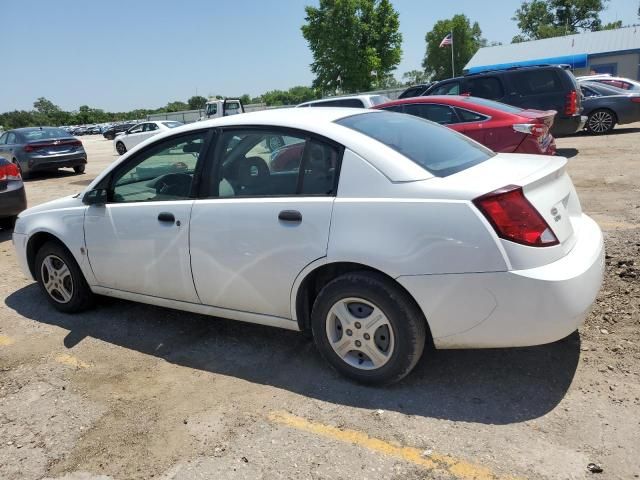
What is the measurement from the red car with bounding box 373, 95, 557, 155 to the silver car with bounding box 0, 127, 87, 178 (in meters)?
10.9

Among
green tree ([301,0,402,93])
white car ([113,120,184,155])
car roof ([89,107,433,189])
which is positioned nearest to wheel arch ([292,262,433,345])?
car roof ([89,107,433,189])

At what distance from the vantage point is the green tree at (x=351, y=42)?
48.9 metres

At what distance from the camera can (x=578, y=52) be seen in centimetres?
4225

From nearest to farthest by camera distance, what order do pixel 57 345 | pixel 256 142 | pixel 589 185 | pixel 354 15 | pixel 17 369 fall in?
pixel 256 142 → pixel 17 369 → pixel 57 345 → pixel 589 185 → pixel 354 15

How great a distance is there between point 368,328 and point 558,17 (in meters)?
92.6

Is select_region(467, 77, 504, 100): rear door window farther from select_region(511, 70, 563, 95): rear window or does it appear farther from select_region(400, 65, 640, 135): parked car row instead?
select_region(511, 70, 563, 95): rear window

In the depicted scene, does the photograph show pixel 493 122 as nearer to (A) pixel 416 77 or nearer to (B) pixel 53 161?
(B) pixel 53 161

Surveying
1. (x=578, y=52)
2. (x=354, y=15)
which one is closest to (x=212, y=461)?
(x=578, y=52)

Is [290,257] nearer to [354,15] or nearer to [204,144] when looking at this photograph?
[204,144]

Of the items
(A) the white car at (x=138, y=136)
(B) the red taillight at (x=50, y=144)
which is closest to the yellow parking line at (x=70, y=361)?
(B) the red taillight at (x=50, y=144)

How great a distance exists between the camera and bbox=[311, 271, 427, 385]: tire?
284 cm

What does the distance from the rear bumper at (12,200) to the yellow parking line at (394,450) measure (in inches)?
254

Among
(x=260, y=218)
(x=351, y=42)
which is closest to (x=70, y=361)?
(x=260, y=218)

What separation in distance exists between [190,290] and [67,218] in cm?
140
